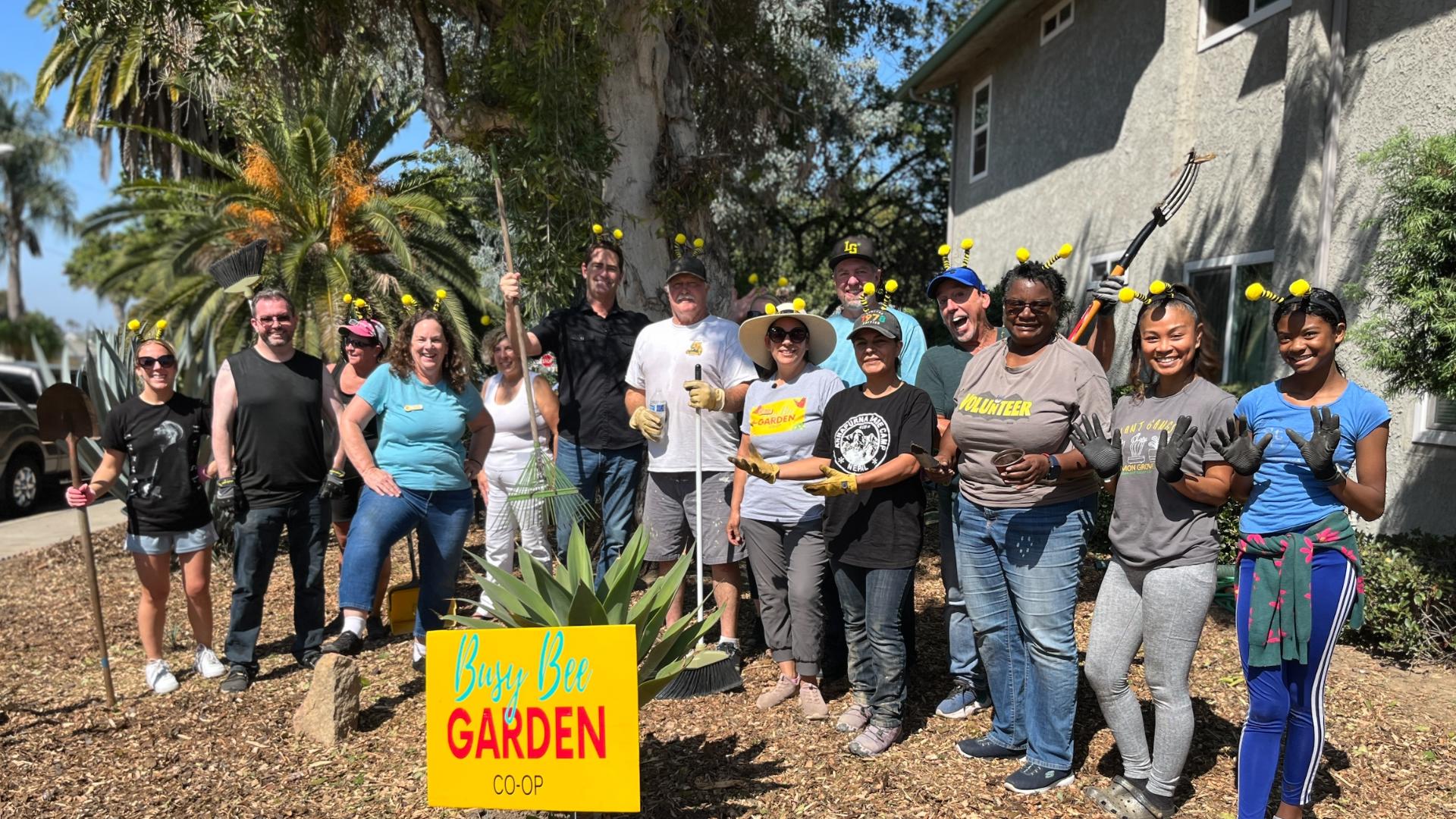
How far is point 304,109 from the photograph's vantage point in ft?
39.9

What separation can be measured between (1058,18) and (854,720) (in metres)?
11.1

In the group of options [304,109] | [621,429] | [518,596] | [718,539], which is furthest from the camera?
[304,109]

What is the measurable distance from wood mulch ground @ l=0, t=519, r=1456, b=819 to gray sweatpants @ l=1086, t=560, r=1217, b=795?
0.28 metres

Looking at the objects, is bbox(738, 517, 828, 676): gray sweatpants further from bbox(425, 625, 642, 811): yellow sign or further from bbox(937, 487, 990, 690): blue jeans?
bbox(425, 625, 642, 811): yellow sign

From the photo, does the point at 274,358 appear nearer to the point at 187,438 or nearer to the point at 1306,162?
the point at 187,438

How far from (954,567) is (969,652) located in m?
0.37

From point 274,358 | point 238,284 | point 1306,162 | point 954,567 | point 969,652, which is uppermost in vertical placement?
point 1306,162

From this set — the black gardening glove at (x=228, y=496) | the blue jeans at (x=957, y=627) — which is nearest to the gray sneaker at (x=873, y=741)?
the blue jeans at (x=957, y=627)

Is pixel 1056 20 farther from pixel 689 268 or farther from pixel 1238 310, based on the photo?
pixel 689 268

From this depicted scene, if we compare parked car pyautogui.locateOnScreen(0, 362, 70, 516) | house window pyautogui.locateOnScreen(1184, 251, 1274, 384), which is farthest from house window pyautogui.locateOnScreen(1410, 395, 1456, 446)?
parked car pyautogui.locateOnScreen(0, 362, 70, 516)

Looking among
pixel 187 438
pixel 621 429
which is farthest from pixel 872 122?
pixel 187 438

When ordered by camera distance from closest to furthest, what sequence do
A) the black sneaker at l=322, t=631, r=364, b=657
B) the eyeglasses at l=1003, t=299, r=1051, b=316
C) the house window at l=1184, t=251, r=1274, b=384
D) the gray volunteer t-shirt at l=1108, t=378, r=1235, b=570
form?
the gray volunteer t-shirt at l=1108, t=378, r=1235, b=570, the eyeglasses at l=1003, t=299, r=1051, b=316, the black sneaker at l=322, t=631, r=364, b=657, the house window at l=1184, t=251, r=1274, b=384

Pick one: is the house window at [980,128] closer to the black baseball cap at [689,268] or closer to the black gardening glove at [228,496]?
the black baseball cap at [689,268]

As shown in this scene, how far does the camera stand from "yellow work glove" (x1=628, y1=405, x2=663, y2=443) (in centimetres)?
455
